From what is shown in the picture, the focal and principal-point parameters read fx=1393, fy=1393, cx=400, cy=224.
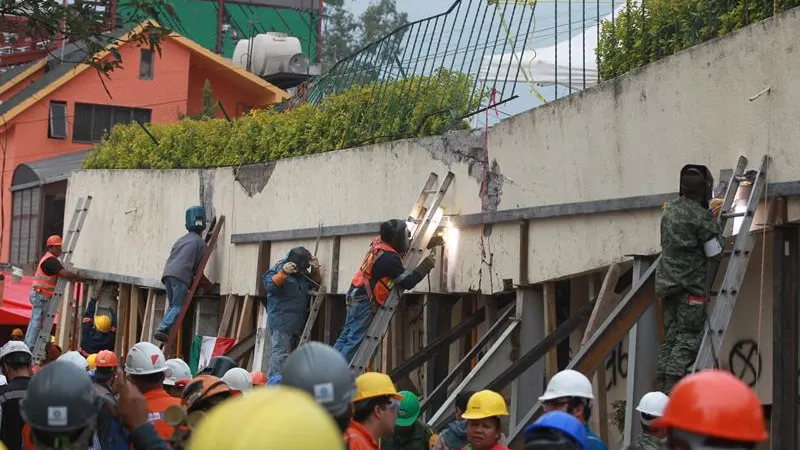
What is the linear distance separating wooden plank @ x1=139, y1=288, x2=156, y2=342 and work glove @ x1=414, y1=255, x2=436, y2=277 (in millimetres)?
7626

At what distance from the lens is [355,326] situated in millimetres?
13195

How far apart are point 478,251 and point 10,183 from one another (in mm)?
22438

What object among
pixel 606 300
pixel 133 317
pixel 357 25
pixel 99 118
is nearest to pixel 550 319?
pixel 606 300

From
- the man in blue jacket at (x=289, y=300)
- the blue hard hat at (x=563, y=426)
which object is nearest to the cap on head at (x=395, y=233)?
the man in blue jacket at (x=289, y=300)

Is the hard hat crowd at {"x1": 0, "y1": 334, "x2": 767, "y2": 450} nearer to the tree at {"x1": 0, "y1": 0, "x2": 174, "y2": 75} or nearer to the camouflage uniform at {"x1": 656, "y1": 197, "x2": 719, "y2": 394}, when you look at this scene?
the camouflage uniform at {"x1": 656, "y1": 197, "x2": 719, "y2": 394}

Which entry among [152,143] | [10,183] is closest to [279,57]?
[10,183]

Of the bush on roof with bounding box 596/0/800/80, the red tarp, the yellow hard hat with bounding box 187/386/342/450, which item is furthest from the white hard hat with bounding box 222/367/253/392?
the red tarp

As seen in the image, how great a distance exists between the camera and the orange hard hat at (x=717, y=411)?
394cm

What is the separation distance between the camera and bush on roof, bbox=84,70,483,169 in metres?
14.5

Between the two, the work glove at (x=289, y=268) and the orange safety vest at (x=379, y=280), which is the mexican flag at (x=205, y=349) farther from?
the orange safety vest at (x=379, y=280)

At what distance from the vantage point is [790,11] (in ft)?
30.2

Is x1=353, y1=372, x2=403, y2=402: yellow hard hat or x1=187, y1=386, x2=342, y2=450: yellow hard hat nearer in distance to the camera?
x1=187, y1=386, x2=342, y2=450: yellow hard hat

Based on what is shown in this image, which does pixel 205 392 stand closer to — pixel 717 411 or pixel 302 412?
pixel 717 411

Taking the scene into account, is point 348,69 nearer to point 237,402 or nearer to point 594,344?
point 594,344
